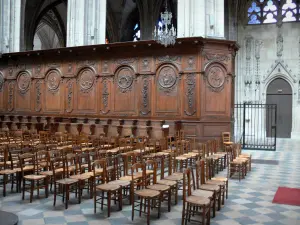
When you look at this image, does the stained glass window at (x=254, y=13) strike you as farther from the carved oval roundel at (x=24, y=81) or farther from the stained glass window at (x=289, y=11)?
the carved oval roundel at (x=24, y=81)

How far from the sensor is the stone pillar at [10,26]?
1920 centimetres

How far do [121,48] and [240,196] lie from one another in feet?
34.2

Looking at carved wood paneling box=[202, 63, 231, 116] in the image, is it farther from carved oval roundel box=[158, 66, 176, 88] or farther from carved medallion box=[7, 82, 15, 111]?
carved medallion box=[7, 82, 15, 111]

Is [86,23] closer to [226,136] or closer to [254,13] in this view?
[226,136]

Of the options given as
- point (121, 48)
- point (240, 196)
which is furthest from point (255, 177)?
point (121, 48)

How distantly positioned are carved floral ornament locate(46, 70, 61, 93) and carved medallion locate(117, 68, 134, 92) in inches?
151

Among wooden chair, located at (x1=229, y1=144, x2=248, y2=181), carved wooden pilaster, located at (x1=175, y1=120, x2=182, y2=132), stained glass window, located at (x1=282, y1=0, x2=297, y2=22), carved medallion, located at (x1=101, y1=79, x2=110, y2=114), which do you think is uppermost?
stained glass window, located at (x1=282, y1=0, x2=297, y2=22)

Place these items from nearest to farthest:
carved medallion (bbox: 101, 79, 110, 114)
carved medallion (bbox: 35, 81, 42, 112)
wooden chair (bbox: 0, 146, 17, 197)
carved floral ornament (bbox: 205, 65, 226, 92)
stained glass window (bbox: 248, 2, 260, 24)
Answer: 1. wooden chair (bbox: 0, 146, 17, 197)
2. carved floral ornament (bbox: 205, 65, 226, 92)
3. carved medallion (bbox: 101, 79, 110, 114)
4. carved medallion (bbox: 35, 81, 42, 112)
5. stained glass window (bbox: 248, 2, 260, 24)

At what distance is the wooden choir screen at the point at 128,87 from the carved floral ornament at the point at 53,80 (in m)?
0.03

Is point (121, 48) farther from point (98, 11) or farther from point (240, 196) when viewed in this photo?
point (240, 196)

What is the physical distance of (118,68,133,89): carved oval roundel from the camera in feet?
50.0

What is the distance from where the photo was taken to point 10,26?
63.9ft

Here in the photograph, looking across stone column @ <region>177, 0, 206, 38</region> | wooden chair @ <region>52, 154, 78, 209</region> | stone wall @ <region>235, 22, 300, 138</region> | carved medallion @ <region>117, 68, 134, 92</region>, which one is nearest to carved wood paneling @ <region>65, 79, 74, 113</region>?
carved medallion @ <region>117, 68, 134, 92</region>

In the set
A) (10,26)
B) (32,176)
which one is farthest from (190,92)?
(10,26)
